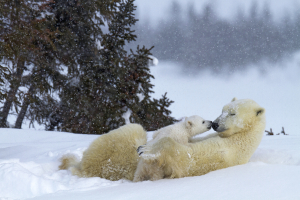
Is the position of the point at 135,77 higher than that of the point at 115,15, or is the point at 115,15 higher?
the point at 115,15

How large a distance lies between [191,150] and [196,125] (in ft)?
3.41

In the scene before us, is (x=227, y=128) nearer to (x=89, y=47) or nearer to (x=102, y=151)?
(x=102, y=151)

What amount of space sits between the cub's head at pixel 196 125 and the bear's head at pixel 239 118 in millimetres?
724

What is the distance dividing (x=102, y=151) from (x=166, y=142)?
814mm

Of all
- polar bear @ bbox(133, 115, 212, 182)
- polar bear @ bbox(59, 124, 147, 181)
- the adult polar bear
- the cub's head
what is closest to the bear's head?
the adult polar bear

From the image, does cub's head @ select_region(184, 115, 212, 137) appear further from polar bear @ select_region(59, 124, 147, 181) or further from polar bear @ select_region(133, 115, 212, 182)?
polar bear @ select_region(59, 124, 147, 181)

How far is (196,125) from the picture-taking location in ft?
11.0

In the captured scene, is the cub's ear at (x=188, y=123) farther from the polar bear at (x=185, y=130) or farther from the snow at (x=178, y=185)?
the snow at (x=178, y=185)

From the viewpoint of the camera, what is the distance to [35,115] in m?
12.4

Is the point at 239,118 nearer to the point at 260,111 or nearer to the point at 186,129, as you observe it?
the point at 260,111

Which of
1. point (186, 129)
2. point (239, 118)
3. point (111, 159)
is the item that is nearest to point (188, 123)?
point (186, 129)

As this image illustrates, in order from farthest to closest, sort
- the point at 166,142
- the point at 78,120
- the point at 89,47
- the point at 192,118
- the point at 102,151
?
1. the point at 89,47
2. the point at 78,120
3. the point at 192,118
4. the point at 102,151
5. the point at 166,142

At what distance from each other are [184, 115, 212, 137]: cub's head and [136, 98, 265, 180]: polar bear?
0.68 meters

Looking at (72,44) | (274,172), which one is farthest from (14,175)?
(72,44)
